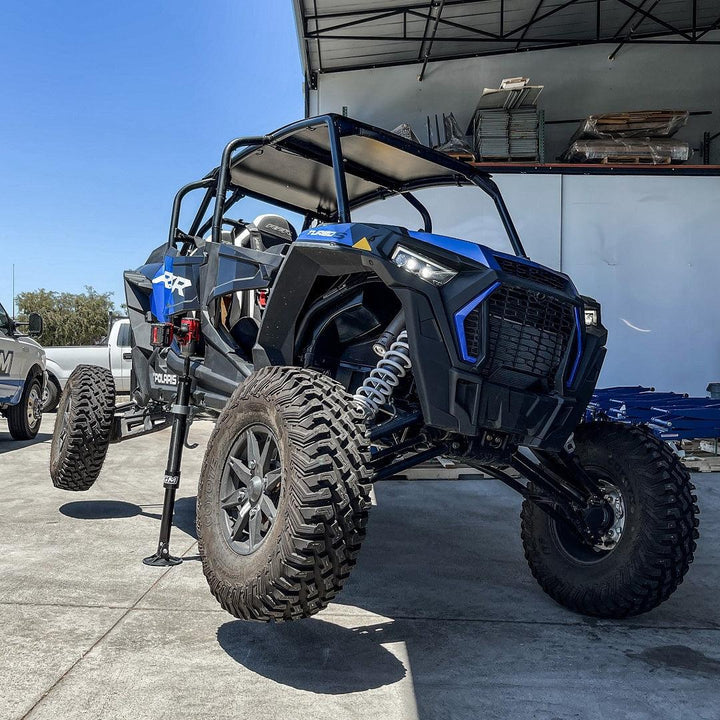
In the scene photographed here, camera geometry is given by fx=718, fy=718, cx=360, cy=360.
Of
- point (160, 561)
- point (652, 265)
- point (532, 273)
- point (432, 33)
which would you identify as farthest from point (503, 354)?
point (432, 33)

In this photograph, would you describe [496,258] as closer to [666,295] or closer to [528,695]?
[528,695]

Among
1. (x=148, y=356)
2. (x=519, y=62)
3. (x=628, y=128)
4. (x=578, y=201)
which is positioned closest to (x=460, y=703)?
(x=148, y=356)

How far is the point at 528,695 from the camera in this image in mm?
2500

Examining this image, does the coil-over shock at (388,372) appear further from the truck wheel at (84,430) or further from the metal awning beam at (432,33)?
the metal awning beam at (432,33)

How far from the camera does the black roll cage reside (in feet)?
11.0

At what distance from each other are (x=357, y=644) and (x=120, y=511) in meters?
3.09

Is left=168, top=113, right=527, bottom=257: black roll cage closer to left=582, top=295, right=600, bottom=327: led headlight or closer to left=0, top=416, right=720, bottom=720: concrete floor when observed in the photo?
left=582, top=295, right=600, bottom=327: led headlight

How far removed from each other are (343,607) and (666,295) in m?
8.30

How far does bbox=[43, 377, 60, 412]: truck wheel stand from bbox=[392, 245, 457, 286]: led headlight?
12.2 metres

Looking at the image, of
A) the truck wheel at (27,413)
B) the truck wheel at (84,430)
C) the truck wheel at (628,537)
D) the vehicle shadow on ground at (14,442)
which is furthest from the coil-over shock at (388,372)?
the truck wheel at (27,413)

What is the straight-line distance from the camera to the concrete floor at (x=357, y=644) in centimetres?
240

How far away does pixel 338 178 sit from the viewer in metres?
3.29

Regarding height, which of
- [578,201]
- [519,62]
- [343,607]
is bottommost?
[343,607]

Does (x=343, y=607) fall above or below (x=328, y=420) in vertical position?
below
